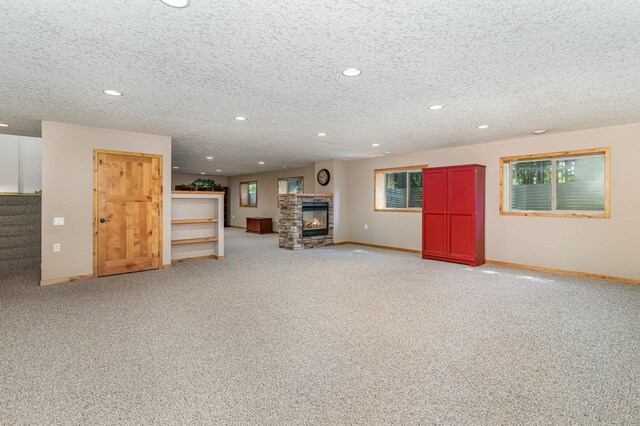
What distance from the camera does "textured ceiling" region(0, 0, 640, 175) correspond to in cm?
204

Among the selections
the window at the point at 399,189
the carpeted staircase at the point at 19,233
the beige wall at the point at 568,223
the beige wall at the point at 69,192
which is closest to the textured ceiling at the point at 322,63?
the beige wall at the point at 69,192

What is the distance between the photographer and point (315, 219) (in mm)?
9086

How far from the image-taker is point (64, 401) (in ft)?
6.48

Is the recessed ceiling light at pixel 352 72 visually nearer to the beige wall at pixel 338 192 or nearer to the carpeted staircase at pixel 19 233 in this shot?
the beige wall at pixel 338 192

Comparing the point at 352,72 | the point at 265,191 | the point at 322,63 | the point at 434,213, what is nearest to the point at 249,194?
the point at 265,191

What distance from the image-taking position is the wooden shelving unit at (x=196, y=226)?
6.48m

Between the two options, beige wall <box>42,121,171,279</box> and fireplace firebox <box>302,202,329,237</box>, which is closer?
beige wall <box>42,121,171,279</box>

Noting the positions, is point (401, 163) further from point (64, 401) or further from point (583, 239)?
point (64, 401)

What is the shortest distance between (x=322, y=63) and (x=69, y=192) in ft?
15.0

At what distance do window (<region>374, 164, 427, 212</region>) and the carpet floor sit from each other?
363 centimetres

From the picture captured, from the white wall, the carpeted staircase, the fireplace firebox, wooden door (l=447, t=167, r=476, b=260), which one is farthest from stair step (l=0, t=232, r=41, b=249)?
wooden door (l=447, t=167, r=476, b=260)

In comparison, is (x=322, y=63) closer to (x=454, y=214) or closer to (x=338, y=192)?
(x=454, y=214)

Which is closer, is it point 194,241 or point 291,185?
point 194,241

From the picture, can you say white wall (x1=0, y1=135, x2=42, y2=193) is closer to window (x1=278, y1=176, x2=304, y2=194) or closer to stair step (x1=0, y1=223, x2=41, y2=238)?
stair step (x1=0, y1=223, x2=41, y2=238)
